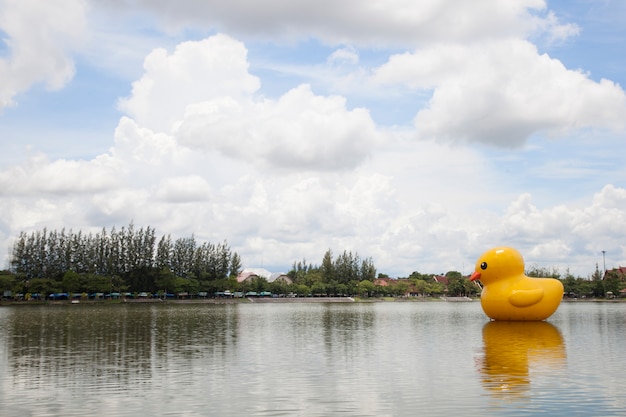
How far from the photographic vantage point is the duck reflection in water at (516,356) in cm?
1514

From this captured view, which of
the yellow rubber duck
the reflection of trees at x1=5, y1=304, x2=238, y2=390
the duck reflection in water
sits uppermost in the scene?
the yellow rubber duck

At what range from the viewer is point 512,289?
35094 millimetres

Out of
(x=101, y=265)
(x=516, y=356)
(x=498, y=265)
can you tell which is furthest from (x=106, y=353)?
(x=101, y=265)

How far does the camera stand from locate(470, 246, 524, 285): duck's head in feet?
116

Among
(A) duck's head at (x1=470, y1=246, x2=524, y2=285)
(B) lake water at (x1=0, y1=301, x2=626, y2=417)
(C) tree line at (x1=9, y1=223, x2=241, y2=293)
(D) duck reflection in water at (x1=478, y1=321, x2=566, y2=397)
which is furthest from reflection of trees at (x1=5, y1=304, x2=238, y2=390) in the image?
(C) tree line at (x1=9, y1=223, x2=241, y2=293)

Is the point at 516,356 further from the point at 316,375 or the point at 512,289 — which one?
the point at 512,289

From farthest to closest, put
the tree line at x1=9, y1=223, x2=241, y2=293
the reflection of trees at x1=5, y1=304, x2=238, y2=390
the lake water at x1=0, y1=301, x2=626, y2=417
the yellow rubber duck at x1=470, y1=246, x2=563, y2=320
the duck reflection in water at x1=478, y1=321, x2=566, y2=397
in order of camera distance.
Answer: the tree line at x1=9, y1=223, x2=241, y2=293 → the yellow rubber duck at x1=470, y1=246, x2=563, y2=320 → the reflection of trees at x1=5, y1=304, x2=238, y2=390 → the duck reflection in water at x1=478, y1=321, x2=566, y2=397 → the lake water at x1=0, y1=301, x2=626, y2=417

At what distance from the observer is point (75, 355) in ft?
72.0

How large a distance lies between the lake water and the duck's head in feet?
24.0

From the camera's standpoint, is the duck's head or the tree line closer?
the duck's head

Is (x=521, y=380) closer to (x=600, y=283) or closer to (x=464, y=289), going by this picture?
(x=600, y=283)

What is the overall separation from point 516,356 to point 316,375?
7.68 metres

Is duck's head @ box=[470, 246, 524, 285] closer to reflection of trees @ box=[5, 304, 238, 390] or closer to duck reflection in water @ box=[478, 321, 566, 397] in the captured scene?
duck reflection in water @ box=[478, 321, 566, 397]

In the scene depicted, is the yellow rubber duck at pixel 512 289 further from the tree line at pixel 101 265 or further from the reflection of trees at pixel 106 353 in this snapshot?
the tree line at pixel 101 265
